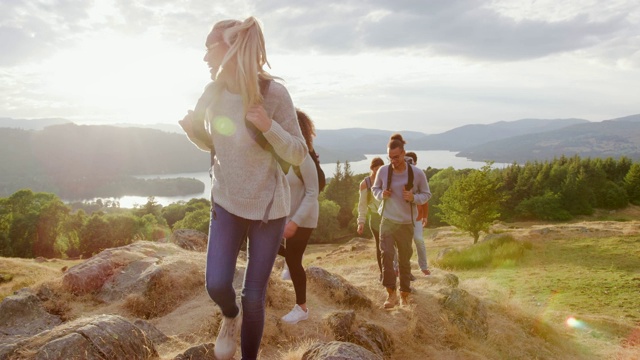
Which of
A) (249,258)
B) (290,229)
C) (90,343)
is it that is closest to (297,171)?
(290,229)

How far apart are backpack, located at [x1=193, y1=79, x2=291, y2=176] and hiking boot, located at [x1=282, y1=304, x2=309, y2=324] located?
10.4ft

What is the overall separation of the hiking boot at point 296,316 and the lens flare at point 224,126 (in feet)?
11.5

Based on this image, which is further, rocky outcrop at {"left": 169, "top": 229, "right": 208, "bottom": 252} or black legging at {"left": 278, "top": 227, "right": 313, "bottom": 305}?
rocky outcrop at {"left": 169, "top": 229, "right": 208, "bottom": 252}

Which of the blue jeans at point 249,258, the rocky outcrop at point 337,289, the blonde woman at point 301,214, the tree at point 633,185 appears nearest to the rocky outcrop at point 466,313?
the rocky outcrop at point 337,289

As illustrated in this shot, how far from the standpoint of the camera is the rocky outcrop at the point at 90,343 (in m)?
3.38

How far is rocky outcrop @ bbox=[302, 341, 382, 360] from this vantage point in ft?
11.6

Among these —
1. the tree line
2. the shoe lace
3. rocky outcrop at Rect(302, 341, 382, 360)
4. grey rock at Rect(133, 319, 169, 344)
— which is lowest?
the tree line

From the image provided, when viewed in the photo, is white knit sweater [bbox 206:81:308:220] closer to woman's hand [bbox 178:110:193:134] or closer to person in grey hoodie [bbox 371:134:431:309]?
woman's hand [bbox 178:110:193:134]

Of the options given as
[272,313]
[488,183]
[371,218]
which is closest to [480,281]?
[371,218]

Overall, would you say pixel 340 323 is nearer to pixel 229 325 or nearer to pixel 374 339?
pixel 374 339

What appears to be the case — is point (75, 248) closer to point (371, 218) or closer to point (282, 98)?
point (371, 218)

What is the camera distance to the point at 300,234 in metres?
5.32

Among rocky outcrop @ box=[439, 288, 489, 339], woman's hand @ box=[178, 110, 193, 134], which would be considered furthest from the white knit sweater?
rocky outcrop @ box=[439, 288, 489, 339]

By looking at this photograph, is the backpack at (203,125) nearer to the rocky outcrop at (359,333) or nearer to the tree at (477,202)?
the rocky outcrop at (359,333)
